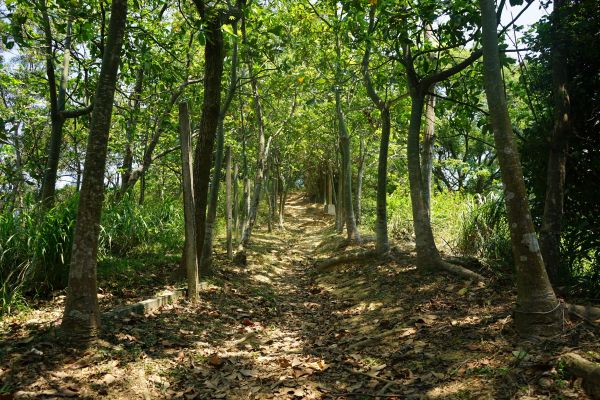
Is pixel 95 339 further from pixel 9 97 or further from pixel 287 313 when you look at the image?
pixel 9 97

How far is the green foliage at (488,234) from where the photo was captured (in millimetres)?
7501

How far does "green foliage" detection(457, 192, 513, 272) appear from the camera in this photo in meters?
7.50

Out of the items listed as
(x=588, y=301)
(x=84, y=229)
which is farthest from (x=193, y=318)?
(x=588, y=301)

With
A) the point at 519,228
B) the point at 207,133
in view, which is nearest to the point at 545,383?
the point at 519,228

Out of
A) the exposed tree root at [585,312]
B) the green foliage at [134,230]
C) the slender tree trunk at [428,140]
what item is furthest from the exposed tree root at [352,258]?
the exposed tree root at [585,312]

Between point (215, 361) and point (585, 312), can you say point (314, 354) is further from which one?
point (585, 312)

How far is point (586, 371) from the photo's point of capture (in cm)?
297

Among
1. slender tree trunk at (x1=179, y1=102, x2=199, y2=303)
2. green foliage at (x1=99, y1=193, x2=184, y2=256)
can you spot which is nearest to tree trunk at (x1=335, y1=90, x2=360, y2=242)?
green foliage at (x1=99, y1=193, x2=184, y2=256)

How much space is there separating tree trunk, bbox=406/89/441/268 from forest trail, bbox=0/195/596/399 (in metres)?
0.38

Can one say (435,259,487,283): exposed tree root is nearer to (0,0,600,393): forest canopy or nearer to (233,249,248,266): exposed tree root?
(0,0,600,393): forest canopy

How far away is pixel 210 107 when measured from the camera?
315 inches

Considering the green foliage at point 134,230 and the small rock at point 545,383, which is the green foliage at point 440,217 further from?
the green foliage at point 134,230

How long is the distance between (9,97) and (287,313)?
73.4 feet

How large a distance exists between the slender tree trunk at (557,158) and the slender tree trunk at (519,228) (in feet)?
4.52
